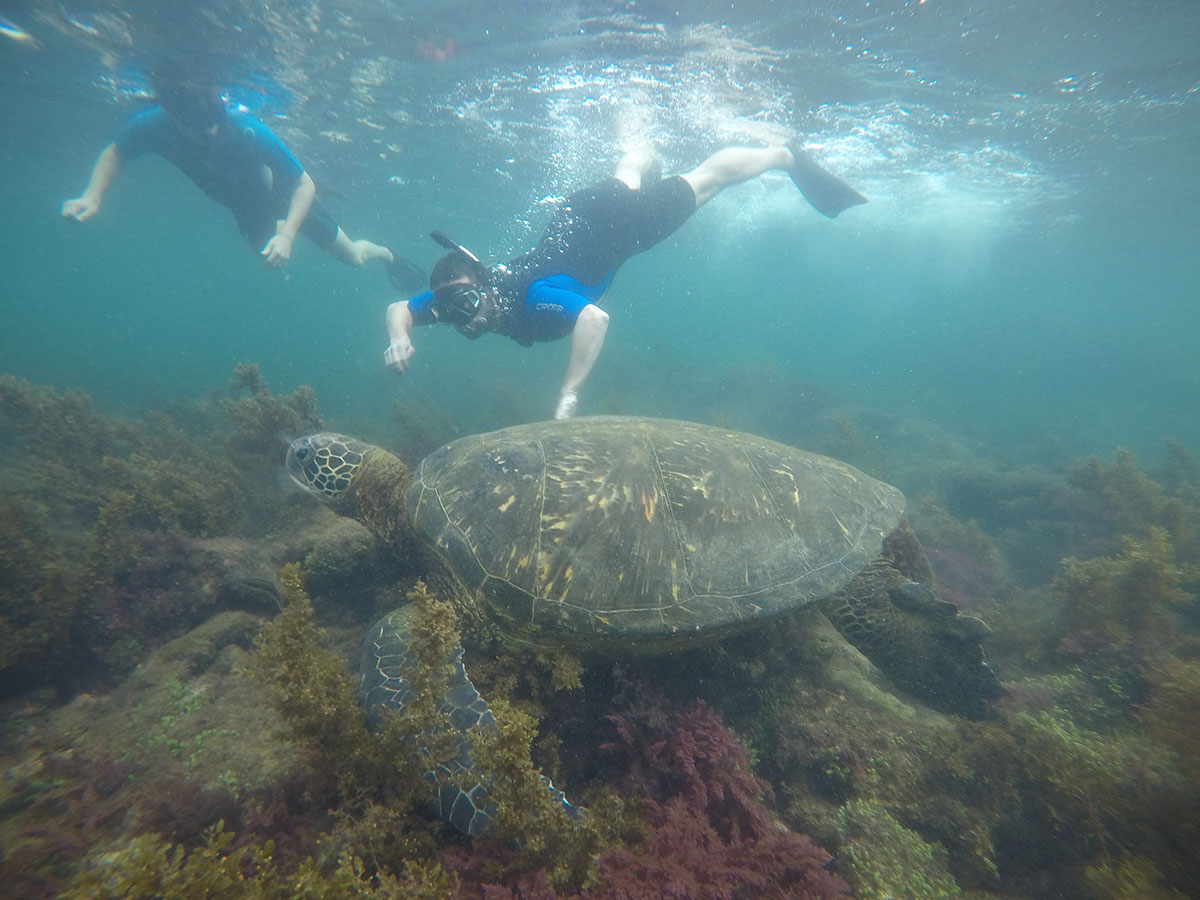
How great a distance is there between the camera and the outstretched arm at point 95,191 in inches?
316

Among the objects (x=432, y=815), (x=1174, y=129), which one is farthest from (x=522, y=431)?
(x=1174, y=129)

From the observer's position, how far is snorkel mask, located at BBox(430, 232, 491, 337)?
6027 mm

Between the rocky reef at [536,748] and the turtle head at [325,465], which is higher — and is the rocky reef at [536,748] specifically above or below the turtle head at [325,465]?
below

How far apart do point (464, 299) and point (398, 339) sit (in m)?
1.00

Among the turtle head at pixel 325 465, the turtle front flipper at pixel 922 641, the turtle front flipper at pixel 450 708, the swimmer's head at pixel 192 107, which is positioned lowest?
the turtle front flipper at pixel 922 641

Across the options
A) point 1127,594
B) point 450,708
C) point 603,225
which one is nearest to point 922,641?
point 1127,594

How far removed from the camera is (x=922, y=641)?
4.03 m

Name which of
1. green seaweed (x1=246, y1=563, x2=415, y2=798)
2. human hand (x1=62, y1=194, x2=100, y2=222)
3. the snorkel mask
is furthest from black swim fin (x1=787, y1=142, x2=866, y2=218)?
human hand (x1=62, y1=194, x2=100, y2=222)

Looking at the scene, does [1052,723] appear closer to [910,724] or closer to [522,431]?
[910,724]

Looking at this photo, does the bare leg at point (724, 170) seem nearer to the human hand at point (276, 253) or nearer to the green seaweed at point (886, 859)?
the human hand at point (276, 253)

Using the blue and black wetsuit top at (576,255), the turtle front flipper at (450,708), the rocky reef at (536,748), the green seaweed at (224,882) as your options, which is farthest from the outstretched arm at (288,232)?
the green seaweed at (224,882)

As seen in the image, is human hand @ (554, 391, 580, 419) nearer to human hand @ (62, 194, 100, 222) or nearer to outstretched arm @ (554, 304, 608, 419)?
outstretched arm @ (554, 304, 608, 419)

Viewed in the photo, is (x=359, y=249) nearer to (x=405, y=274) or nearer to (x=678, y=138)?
(x=405, y=274)

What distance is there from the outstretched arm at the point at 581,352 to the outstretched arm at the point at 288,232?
4849 mm
